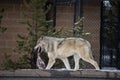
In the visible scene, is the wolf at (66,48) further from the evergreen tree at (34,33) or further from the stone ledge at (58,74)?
the evergreen tree at (34,33)

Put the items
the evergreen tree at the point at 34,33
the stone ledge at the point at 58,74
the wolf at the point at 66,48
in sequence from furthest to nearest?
the evergreen tree at the point at 34,33
the wolf at the point at 66,48
the stone ledge at the point at 58,74

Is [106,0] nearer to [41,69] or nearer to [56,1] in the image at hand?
[56,1]

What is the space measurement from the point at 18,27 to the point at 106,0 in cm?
262

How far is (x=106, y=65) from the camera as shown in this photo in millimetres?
11602

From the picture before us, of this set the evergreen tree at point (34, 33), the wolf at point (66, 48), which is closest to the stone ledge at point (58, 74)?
the wolf at point (66, 48)

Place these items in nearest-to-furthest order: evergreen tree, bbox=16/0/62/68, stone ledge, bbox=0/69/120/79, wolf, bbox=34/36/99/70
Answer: stone ledge, bbox=0/69/120/79, wolf, bbox=34/36/99/70, evergreen tree, bbox=16/0/62/68

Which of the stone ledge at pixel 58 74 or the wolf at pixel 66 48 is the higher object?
the wolf at pixel 66 48

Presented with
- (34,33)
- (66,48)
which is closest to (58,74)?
(66,48)

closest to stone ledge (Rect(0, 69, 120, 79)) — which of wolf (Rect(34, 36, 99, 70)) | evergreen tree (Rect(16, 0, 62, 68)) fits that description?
wolf (Rect(34, 36, 99, 70))

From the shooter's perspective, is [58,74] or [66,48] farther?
[66,48]

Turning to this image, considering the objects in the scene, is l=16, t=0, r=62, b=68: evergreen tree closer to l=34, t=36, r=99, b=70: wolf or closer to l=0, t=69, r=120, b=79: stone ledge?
l=34, t=36, r=99, b=70: wolf

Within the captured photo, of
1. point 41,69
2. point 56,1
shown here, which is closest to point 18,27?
Result: point 56,1

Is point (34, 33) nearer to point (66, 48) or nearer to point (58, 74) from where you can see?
point (66, 48)

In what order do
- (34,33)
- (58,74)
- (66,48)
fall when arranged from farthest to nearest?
(34,33) → (66,48) → (58,74)
